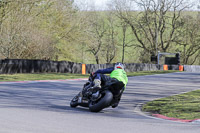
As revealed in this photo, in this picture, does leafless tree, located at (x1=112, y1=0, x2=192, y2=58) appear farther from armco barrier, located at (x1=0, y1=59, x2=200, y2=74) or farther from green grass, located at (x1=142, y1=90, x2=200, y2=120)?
green grass, located at (x1=142, y1=90, x2=200, y2=120)

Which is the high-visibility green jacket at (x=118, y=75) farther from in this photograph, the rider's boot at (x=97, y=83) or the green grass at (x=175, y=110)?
the green grass at (x=175, y=110)

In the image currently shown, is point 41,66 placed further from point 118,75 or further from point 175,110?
point 118,75

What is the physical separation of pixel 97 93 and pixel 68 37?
3647 cm

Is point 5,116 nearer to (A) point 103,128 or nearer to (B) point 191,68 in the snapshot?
(A) point 103,128

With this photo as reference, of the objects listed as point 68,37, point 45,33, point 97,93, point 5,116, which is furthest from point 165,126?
point 68,37

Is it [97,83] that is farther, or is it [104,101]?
[97,83]

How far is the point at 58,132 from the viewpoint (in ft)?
22.2

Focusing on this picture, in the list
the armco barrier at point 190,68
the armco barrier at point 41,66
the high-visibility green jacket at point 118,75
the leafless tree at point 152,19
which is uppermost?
the leafless tree at point 152,19

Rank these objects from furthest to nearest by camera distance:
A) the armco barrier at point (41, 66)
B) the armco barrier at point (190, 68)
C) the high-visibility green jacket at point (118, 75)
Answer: the armco barrier at point (190, 68) < the armco barrier at point (41, 66) < the high-visibility green jacket at point (118, 75)

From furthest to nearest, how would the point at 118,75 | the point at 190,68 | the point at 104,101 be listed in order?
the point at 190,68 < the point at 118,75 < the point at 104,101

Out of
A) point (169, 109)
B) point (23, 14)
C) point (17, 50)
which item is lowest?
point (169, 109)

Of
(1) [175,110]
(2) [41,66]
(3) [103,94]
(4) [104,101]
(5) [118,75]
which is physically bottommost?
(1) [175,110]

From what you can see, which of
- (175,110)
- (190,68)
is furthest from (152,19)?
(175,110)

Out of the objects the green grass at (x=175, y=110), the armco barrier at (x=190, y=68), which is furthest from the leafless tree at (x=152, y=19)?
the green grass at (x=175, y=110)
